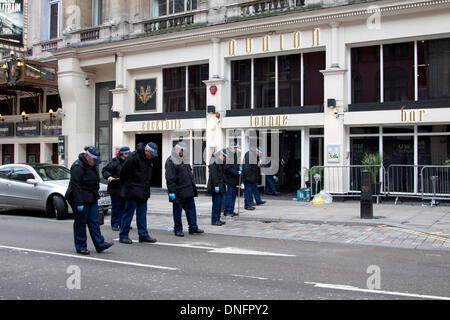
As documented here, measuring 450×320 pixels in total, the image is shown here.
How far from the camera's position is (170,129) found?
1975 centimetres

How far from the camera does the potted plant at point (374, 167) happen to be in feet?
48.9

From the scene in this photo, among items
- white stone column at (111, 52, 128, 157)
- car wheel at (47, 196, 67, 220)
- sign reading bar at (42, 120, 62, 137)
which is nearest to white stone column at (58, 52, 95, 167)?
sign reading bar at (42, 120, 62, 137)

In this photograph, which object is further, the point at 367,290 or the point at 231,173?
the point at 231,173

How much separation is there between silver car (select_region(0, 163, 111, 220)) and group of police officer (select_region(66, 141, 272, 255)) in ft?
8.49

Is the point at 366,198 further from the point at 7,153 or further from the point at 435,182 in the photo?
the point at 7,153

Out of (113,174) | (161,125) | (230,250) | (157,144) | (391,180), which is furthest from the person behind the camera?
(157,144)

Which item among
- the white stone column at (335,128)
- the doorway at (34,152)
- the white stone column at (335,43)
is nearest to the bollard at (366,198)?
the white stone column at (335,128)

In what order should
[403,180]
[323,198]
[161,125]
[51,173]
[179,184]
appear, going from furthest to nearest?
[161,125] → [323,198] → [403,180] → [51,173] → [179,184]

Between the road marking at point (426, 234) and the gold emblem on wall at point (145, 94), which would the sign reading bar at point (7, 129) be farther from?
the road marking at point (426, 234)

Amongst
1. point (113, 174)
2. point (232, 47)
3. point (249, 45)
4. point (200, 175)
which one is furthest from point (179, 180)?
point (232, 47)

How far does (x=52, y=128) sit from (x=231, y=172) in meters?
15.1

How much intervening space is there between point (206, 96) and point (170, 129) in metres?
2.10

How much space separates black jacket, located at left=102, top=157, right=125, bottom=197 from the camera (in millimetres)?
10406

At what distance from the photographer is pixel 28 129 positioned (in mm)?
25281
